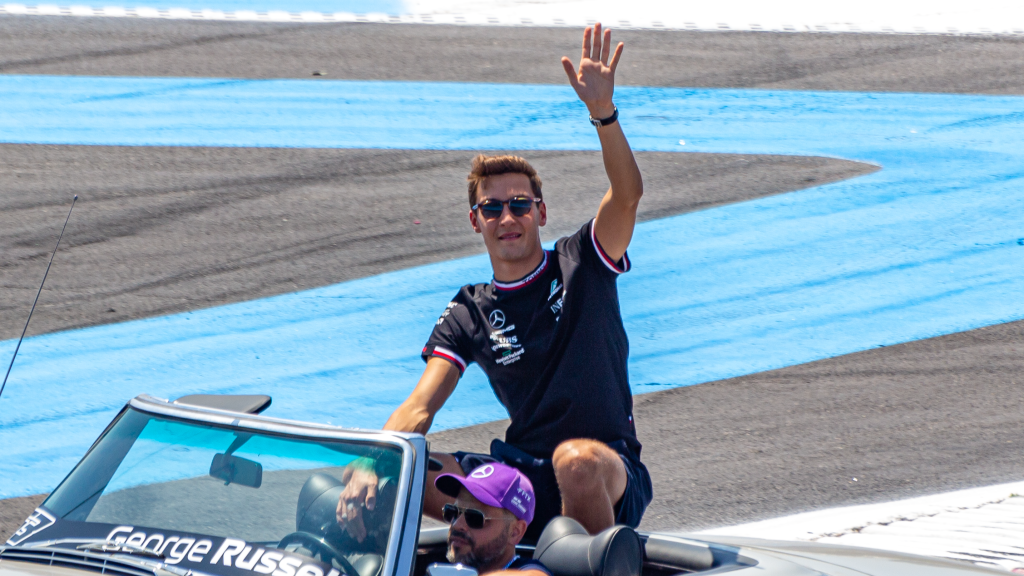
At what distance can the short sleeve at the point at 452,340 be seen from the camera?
3.90m

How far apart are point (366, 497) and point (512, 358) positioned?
3.60 feet

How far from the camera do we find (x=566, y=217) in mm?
9234

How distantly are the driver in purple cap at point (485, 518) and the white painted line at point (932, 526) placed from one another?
2439 millimetres

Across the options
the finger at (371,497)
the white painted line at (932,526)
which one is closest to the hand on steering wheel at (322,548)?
the finger at (371,497)

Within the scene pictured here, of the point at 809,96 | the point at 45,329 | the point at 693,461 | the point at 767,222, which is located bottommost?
the point at 693,461

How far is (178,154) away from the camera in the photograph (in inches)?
405

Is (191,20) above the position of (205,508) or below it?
above

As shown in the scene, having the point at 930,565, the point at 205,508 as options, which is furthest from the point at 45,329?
the point at 930,565

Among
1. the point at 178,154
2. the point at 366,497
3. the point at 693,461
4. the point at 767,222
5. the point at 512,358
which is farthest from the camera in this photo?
the point at 178,154

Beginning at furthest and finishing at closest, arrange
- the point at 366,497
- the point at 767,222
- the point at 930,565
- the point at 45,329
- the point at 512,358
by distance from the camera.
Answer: the point at 767,222 → the point at 45,329 → the point at 512,358 → the point at 930,565 → the point at 366,497

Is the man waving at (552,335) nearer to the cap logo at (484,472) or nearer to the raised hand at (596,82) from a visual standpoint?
the raised hand at (596,82)

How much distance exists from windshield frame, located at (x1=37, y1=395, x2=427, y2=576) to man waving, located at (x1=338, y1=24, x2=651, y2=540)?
2.52ft

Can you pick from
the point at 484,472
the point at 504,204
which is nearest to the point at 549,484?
the point at 484,472

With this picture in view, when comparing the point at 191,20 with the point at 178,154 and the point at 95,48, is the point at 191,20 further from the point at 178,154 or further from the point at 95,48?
the point at 178,154
